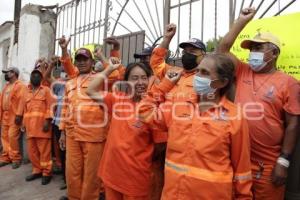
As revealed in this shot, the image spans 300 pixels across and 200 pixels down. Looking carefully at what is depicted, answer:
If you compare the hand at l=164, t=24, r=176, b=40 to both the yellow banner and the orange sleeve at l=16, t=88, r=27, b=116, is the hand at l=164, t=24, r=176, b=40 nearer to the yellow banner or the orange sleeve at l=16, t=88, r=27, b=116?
the yellow banner

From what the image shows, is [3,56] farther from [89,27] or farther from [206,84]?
[206,84]

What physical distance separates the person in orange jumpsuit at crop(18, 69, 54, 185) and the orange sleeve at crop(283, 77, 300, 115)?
174 inches

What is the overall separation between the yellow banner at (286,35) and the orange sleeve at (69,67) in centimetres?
253

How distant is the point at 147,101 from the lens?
3020mm

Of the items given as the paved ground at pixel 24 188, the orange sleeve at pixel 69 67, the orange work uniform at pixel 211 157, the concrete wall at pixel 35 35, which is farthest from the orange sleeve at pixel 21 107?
the orange work uniform at pixel 211 157

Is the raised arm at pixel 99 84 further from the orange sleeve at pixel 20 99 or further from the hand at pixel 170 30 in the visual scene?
the orange sleeve at pixel 20 99

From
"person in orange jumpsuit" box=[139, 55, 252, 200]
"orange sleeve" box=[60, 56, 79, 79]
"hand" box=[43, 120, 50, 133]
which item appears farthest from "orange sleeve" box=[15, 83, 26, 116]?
"person in orange jumpsuit" box=[139, 55, 252, 200]

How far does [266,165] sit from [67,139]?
2676 mm

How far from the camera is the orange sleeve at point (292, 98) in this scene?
2.94 m

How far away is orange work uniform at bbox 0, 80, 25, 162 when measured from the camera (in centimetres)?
771

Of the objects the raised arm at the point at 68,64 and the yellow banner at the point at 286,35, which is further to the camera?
the raised arm at the point at 68,64

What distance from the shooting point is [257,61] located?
314 centimetres

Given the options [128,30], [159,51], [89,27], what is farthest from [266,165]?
[89,27]

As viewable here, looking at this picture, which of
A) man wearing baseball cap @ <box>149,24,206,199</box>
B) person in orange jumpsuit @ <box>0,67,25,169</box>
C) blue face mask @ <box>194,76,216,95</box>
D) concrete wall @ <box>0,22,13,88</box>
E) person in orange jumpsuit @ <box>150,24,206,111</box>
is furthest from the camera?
concrete wall @ <box>0,22,13,88</box>
